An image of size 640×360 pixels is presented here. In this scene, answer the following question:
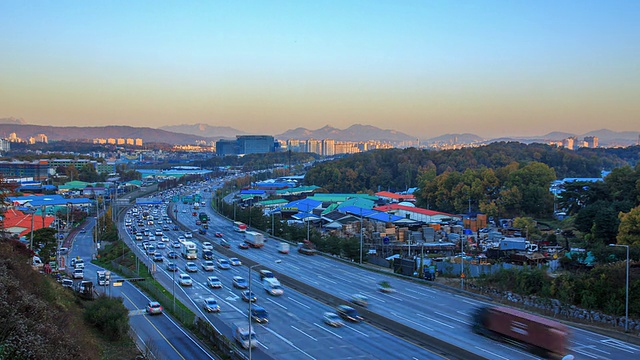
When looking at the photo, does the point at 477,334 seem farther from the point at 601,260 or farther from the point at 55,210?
the point at 55,210

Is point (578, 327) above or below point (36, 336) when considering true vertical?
below

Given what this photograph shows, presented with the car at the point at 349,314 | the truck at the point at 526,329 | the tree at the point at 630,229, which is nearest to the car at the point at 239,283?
the car at the point at 349,314

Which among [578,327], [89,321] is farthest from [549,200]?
[89,321]

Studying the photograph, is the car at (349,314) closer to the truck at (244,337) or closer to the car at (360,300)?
the car at (360,300)

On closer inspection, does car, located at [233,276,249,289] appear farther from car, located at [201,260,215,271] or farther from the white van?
car, located at [201,260,215,271]

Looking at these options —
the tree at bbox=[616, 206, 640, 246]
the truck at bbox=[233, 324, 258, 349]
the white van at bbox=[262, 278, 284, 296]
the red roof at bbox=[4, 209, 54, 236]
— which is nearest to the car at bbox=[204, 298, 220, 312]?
the white van at bbox=[262, 278, 284, 296]

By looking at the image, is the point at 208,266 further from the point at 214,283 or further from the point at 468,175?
the point at 468,175

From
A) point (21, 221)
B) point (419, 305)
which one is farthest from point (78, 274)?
point (21, 221)
